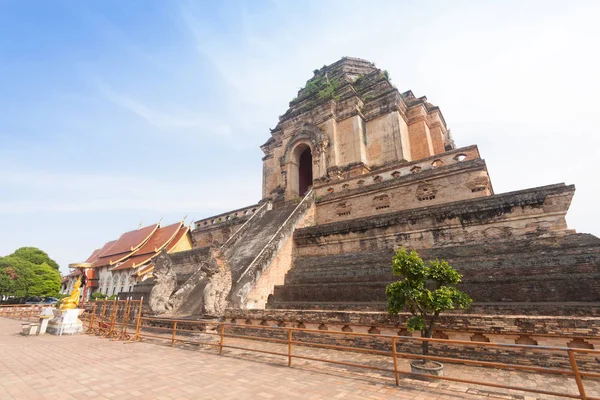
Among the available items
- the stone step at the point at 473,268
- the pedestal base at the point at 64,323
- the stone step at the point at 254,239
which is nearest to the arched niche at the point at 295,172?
the stone step at the point at 254,239

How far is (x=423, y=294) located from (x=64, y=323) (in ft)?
37.3

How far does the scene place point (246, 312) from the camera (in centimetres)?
814

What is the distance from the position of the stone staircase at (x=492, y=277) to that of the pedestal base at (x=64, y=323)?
22.3ft

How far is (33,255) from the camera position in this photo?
35125 millimetres

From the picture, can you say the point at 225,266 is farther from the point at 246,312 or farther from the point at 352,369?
the point at 352,369

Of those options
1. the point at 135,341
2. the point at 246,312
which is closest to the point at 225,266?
the point at 246,312

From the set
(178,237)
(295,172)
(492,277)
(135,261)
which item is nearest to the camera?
(492,277)

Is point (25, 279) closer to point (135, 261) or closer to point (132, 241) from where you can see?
point (132, 241)

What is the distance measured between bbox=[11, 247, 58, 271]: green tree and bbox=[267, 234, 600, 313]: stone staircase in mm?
39154

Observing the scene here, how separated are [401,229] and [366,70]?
16779 millimetres

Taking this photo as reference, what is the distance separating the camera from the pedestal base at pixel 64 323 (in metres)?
9.99

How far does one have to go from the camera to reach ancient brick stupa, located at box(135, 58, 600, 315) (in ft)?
21.2

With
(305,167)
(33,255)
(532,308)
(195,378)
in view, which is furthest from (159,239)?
(532,308)

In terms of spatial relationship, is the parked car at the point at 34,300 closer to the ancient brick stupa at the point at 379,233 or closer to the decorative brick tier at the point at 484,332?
the ancient brick stupa at the point at 379,233
